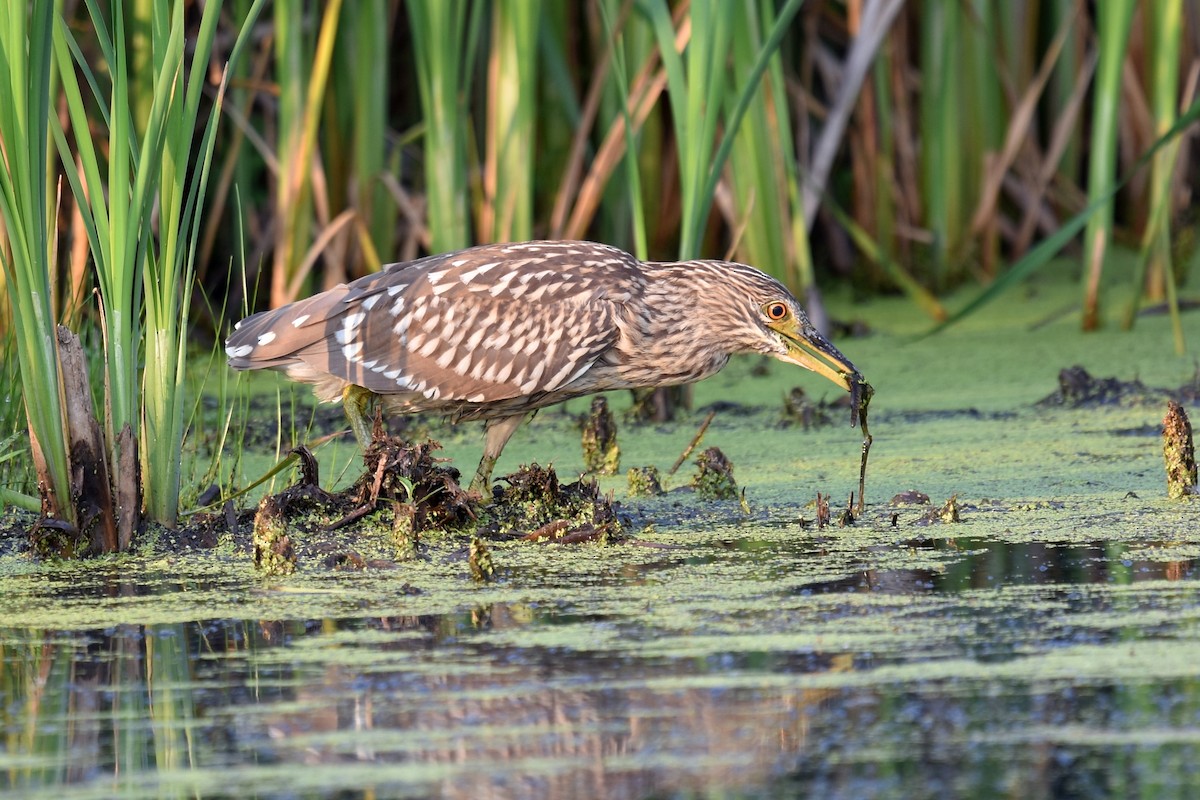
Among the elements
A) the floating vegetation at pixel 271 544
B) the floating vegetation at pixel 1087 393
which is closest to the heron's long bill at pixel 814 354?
the floating vegetation at pixel 1087 393

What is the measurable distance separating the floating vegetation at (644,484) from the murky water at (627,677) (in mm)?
972

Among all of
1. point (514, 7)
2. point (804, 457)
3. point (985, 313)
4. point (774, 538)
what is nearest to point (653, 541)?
point (774, 538)

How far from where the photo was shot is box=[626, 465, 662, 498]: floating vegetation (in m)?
5.62

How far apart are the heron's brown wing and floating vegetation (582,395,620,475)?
1.93ft

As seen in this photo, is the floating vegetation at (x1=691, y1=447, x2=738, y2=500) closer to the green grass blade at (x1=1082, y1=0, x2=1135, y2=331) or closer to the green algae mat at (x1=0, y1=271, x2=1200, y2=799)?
the green algae mat at (x1=0, y1=271, x2=1200, y2=799)

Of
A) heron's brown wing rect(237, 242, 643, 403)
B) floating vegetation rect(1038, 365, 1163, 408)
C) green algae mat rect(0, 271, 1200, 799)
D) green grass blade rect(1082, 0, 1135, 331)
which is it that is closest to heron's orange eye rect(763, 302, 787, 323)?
heron's brown wing rect(237, 242, 643, 403)

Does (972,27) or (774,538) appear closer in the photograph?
(774,538)

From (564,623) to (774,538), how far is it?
1176mm

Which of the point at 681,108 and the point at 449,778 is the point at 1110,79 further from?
the point at 449,778

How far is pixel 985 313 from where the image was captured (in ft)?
29.6

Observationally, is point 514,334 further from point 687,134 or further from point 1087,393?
point 1087,393

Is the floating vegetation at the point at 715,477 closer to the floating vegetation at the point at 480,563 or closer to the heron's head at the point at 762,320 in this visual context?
the heron's head at the point at 762,320

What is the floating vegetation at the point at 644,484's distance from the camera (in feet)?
18.4

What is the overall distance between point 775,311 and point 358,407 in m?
1.35
